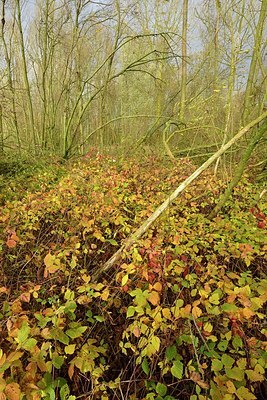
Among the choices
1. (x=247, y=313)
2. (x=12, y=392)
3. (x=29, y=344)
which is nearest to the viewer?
(x=12, y=392)

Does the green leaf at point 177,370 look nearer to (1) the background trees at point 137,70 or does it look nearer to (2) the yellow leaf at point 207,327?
(2) the yellow leaf at point 207,327

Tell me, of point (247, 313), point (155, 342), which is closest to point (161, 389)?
point (155, 342)

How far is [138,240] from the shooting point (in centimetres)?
276

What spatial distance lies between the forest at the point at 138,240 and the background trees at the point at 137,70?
0.23 ft

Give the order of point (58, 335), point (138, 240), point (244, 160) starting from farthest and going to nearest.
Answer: point (244, 160) → point (138, 240) → point (58, 335)

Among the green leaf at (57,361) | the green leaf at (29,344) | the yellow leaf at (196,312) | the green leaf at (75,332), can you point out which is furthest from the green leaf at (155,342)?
the green leaf at (29,344)

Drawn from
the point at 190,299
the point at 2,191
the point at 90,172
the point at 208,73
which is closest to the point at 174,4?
the point at 208,73

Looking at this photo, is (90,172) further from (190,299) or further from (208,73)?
(208,73)

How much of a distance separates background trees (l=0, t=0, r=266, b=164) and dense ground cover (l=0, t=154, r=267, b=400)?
2311mm

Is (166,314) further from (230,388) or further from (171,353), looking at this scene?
(230,388)

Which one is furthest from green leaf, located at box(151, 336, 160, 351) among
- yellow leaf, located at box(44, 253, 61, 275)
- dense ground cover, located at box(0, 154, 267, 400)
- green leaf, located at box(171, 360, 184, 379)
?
yellow leaf, located at box(44, 253, 61, 275)

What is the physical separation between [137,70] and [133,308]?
21.2ft

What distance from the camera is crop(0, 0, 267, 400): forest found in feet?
5.85

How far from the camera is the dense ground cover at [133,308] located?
167 centimetres
